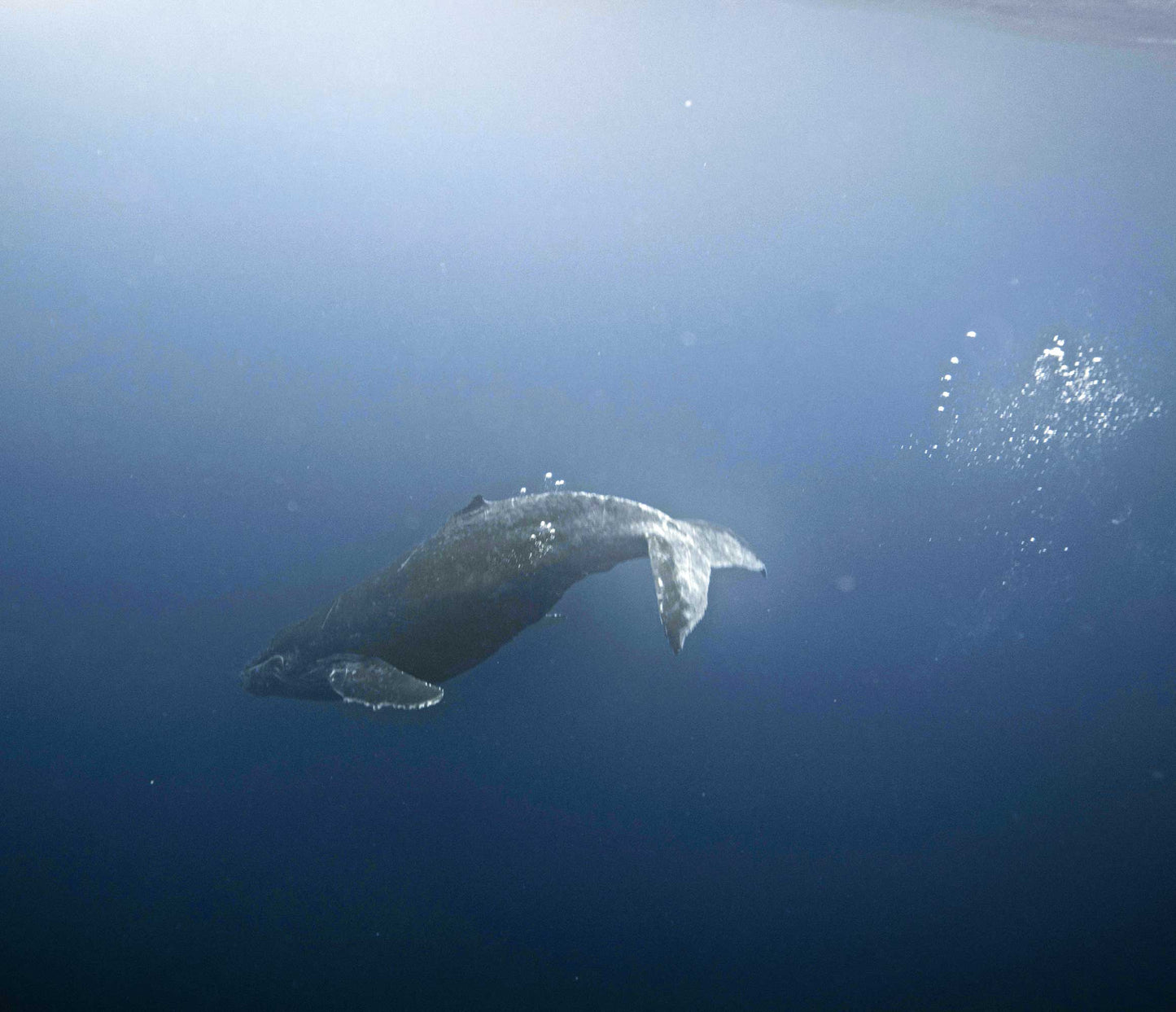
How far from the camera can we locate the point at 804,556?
10016 millimetres

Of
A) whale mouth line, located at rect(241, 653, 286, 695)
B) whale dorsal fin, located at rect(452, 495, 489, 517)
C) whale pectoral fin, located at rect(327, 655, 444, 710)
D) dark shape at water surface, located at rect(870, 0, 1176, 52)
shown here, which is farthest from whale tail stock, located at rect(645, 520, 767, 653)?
dark shape at water surface, located at rect(870, 0, 1176, 52)

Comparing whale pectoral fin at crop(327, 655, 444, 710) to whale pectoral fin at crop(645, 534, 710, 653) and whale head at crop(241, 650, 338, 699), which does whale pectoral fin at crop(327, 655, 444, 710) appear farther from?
whale pectoral fin at crop(645, 534, 710, 653)

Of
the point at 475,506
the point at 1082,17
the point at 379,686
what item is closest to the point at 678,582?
the point at 475,506

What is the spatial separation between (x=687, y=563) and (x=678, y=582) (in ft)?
1.31

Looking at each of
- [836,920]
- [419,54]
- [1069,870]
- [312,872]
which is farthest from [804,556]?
[419,54]

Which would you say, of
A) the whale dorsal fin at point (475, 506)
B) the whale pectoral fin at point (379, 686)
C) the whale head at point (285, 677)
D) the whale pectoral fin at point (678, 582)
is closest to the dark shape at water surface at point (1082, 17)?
the whale pectoral fin at point (678, 582)

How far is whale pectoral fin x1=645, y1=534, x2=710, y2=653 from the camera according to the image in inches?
177

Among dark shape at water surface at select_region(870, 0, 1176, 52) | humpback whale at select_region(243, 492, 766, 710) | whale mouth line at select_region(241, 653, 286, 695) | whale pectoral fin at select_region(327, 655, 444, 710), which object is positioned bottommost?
whale mouth line at select_region(241, 653, 286, 695)

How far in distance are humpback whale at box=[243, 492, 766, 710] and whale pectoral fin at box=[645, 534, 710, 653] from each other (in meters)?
0.01

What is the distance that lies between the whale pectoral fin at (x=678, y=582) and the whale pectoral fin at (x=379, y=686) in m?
2.02

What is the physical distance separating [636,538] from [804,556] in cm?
572

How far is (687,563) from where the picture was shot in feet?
17.1

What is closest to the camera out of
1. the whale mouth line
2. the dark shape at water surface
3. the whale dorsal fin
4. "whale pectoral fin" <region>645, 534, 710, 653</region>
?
"whale pectoral fin" <region>645, 534, 710, 653</region>

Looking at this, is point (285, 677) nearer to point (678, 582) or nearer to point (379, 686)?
point (379, 686)
